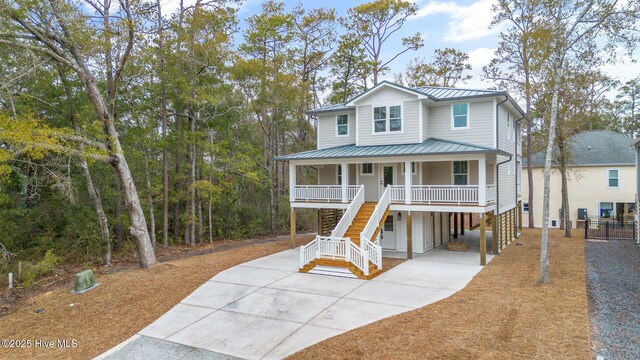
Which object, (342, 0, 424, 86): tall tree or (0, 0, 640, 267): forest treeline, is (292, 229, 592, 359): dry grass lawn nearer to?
(0, 0, 640, 267): forest treeline

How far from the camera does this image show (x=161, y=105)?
58.0ft

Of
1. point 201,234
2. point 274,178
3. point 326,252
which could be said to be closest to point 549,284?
point 326,252

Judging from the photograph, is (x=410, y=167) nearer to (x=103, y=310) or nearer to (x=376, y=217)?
(x=376, y=217)

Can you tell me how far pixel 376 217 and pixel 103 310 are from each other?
372 inches

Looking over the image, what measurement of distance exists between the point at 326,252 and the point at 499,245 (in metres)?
8.60

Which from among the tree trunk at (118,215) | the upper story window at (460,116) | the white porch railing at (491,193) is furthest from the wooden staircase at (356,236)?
the tree trunk at (118,215)

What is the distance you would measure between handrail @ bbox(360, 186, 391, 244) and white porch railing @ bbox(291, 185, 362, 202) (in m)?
1.64

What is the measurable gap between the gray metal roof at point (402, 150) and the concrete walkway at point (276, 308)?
435 cm

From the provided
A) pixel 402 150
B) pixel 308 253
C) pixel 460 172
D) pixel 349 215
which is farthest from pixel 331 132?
pixel 308 253

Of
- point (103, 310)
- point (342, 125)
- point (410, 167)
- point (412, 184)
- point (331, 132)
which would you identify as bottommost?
point (103, 310)

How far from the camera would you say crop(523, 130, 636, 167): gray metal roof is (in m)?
25.1

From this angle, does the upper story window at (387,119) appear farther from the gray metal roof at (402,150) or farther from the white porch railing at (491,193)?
the white porch railing at (491,193)

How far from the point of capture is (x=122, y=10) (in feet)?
42.5

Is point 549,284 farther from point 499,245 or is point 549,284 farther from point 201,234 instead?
point 201,234
